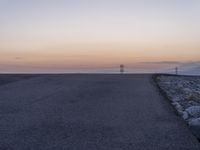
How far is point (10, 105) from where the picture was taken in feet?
38.6

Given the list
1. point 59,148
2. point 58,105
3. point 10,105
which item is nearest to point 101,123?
point 59,148

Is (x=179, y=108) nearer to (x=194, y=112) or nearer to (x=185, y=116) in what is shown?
(x=194, y=112)

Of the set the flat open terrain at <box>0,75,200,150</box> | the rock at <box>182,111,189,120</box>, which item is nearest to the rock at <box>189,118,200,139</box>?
the flat open terrain at <box>0,75,200,150</box>

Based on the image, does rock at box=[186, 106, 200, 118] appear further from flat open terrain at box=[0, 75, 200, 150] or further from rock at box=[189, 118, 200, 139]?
rock at box=[189, 118, 200, 139]

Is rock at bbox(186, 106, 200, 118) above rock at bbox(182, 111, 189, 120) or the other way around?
above

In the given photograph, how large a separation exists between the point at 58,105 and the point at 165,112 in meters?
3.41

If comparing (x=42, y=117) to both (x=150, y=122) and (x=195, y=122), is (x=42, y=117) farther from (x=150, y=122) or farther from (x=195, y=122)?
(x=195, y=122)

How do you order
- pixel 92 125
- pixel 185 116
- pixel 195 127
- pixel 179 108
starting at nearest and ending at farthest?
pixel 195 127, pixel 92 125, pixel 185 116, pixel 179 108

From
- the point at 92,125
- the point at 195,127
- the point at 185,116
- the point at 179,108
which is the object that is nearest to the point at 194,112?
the point at 185,116

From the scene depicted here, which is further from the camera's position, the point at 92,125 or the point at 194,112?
the point at 194,112

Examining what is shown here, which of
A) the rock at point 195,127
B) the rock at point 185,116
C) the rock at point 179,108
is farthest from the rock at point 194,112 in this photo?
the rock at point 195,127

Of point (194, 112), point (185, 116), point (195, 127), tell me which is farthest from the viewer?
point (194, 112)

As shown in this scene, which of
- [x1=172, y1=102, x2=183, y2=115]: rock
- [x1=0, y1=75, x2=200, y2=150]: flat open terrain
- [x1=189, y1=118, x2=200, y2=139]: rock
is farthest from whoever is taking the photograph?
[x1=172, y1=102, x2=183, y2=115]: rock

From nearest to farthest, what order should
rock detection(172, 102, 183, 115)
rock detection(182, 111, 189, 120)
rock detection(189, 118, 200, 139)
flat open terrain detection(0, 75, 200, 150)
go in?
flat open terrain detection(0, 75, 200, 150)
rock detection(189, 118, 200, 139)
rock detection(182, 111, 189, 120)
rock detection(172, 102, 183, 115)
